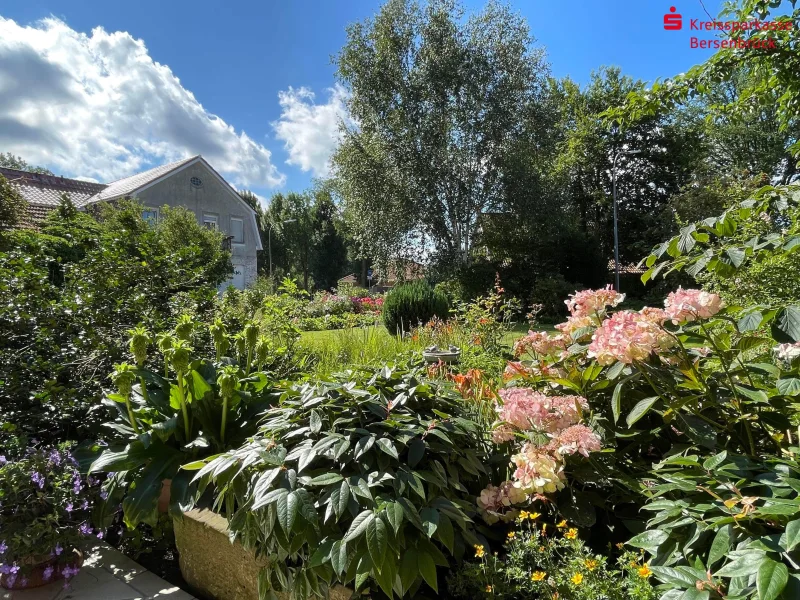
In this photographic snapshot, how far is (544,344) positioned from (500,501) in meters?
0.67

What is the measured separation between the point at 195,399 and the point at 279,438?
77cm

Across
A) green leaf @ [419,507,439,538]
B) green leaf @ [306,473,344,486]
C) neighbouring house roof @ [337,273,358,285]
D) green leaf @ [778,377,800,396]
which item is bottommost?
green leaf @ [419,507,439,538]

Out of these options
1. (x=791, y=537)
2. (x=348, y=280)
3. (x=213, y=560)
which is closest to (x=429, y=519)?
(x=791, y=537)

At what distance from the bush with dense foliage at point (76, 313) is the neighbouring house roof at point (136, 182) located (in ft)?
58.3

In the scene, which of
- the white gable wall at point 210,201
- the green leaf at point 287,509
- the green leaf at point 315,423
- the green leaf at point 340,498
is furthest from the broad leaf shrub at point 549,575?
the white gable wall at point 210,201

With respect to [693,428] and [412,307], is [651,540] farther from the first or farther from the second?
[412,307]

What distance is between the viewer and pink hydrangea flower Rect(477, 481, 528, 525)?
1422 millimetres

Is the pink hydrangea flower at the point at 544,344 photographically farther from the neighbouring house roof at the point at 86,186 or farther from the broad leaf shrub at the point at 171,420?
the neighbouring house roof at the point at 86,186

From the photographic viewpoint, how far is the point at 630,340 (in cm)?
127

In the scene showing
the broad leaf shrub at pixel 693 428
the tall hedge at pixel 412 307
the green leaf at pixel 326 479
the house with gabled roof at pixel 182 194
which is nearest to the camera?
the broad leaf shrub at pixel 693 428

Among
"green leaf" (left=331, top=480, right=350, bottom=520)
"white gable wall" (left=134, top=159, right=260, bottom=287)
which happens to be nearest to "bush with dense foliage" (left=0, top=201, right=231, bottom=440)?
"green leaf" (left=331, top=480, right=350, bottom=520)

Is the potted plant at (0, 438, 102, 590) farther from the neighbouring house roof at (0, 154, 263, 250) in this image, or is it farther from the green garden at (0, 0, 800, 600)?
A: the neighbouring house roof at (0, 154, 263, 250)

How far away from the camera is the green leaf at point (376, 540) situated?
1103 mm

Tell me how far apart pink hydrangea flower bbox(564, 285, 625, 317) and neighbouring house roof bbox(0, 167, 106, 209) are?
61.8 ft
